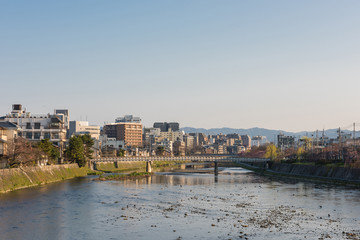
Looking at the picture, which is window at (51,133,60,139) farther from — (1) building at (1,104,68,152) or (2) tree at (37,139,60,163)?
(2) tree at (37,139,60,163)

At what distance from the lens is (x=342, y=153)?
93.9m

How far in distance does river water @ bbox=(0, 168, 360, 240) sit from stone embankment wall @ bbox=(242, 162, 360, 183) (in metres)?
12.7

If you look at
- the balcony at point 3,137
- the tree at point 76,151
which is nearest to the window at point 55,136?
the tree at point 76,151

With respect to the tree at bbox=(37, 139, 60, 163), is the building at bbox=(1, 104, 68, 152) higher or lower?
higher

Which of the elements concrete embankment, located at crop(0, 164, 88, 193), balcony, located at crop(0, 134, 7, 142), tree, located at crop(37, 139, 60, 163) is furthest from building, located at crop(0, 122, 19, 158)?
tree, located at crop(37, 139, 60, 163)

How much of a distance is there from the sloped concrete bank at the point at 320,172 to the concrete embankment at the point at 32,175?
5174 cm

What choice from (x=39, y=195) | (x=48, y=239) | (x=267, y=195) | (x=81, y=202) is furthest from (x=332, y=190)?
(x=48, y=239)

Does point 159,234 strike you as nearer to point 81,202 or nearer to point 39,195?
point 81,202

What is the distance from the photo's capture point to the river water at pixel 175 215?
109 feet

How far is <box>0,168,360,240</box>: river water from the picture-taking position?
3328cm

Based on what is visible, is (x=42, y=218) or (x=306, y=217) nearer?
(x=42, y=218)

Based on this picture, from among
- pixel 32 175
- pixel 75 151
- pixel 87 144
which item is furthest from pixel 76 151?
pixel 32 175

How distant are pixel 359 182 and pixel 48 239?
5497cm

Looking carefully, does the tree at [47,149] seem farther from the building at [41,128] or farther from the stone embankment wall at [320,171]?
the stone embankment wall at [320,171]
